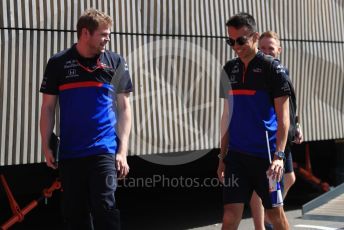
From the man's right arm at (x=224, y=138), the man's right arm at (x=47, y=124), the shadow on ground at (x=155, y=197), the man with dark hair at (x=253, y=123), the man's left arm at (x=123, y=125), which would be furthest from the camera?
the shadow on ground at (x=155, y=197)

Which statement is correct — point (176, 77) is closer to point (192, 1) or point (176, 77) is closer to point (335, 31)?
point (192, 1)

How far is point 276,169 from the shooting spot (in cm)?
448

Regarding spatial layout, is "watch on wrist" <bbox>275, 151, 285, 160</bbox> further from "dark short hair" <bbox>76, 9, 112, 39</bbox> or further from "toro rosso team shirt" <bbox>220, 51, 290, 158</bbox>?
"dark short hair" <bbox>76, 9, 112, 39</bbox>

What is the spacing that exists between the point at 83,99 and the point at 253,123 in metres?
1.32

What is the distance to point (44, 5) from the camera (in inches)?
247

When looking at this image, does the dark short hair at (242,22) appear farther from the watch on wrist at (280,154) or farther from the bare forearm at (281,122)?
the watch on wrist at (280,154)

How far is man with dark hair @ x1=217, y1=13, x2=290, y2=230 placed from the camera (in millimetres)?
4562

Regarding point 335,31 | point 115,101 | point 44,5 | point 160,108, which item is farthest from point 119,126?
point 335,31

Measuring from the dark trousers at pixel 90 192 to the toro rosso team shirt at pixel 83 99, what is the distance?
0.08 metres

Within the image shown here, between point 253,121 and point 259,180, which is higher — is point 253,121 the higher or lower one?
the higher one

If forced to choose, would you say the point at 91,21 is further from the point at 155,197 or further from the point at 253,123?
the point at 155,197

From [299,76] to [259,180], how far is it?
14.1 ft

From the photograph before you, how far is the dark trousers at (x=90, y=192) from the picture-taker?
13.9 ft

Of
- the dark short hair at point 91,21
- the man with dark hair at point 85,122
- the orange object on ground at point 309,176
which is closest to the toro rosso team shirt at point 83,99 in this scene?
the man with dark hair at point 85,122
